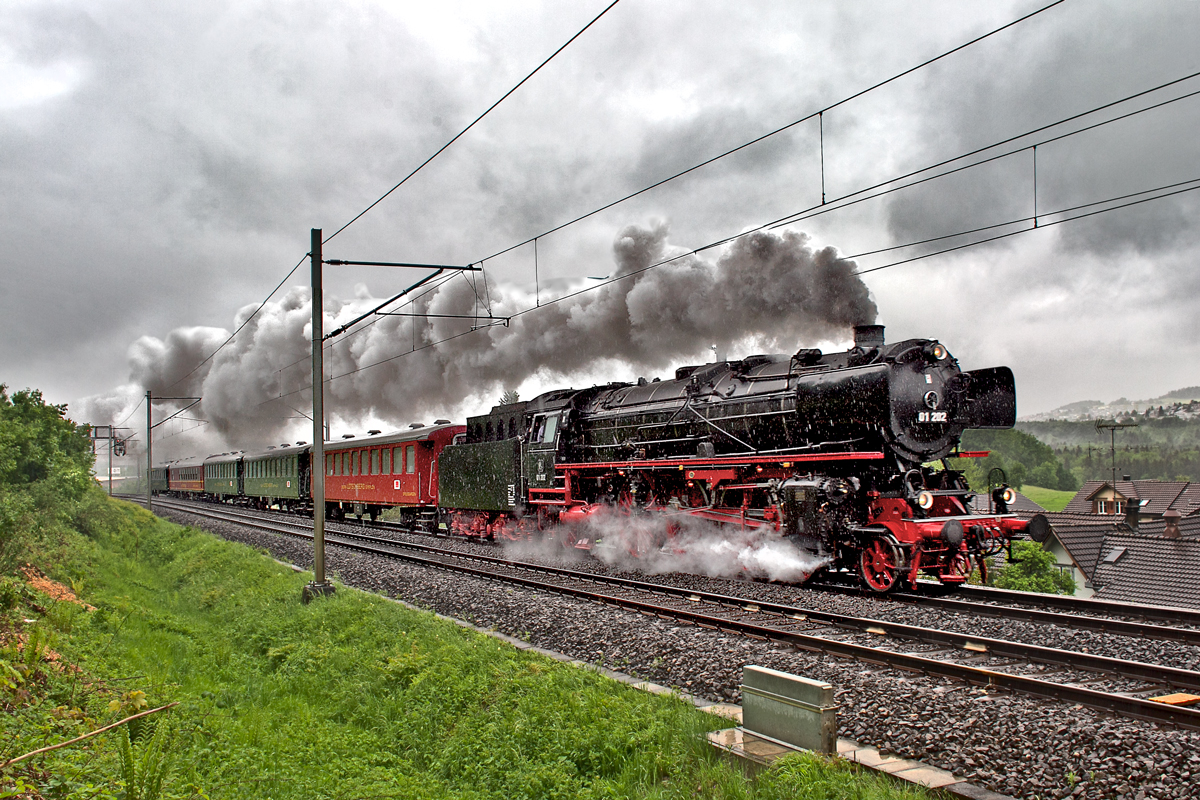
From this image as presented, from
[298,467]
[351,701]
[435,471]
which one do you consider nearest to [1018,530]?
[351,701]

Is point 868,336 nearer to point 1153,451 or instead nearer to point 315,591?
point 315,591

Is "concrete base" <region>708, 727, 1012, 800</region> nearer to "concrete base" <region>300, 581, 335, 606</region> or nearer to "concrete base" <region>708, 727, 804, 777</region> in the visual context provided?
"concrete base" <region>708, 727, 804, 777</region>

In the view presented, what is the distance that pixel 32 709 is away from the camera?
4.87 metres

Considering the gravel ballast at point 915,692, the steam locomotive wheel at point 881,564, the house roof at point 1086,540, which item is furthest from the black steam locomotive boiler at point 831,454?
the house roof at point 1086,540

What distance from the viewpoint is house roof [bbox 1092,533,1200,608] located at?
1262 cm

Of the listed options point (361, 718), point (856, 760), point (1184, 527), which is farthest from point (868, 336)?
point (1184, 527)

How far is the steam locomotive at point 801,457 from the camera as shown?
9617mm

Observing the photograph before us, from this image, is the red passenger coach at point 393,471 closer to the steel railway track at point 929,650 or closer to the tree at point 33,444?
the tree at point 33,444

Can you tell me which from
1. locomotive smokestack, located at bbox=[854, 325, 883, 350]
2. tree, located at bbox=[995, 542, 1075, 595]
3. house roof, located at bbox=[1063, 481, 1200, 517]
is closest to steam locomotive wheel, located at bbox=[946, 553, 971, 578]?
locomotive smokestack, located at bbox=[854, 325, 883, 350]

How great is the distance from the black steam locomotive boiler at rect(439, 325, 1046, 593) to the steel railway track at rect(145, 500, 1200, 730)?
177 centimetres

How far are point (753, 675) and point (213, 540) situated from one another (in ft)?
57.4

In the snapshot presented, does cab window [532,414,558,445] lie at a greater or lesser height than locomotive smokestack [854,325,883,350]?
lesser

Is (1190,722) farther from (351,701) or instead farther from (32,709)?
(32,709)

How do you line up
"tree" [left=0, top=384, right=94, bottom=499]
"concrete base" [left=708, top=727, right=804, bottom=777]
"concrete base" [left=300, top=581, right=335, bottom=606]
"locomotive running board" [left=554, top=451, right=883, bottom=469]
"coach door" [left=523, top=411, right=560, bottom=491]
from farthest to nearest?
"tree" [left=0, top=384, right=94, bottom=499]
"coach door" [left=523, top=411, right=560, bottom=491]
"concrete base" [left=300, top=581, right=335, bottom=606]
"locomotive running board" [left=554, top=451, right=883, bottom=469]
"concrete base" [left=708, top=727, right=804, bottom=777]
